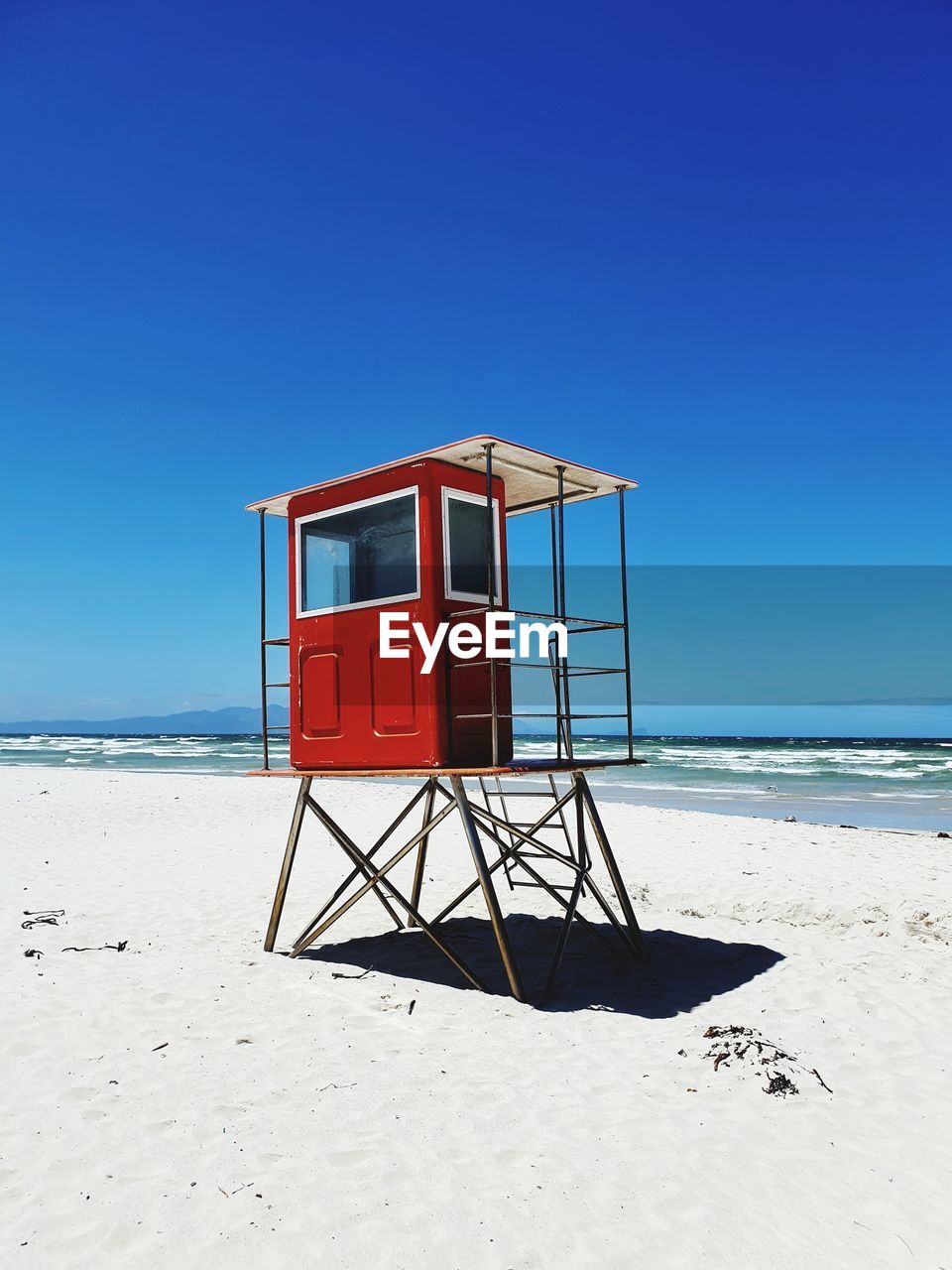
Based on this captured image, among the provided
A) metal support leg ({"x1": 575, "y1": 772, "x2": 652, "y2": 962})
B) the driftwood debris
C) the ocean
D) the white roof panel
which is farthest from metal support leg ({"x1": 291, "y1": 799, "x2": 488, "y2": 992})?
the ocean

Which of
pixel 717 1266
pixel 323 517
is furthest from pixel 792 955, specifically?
pixel 323 517

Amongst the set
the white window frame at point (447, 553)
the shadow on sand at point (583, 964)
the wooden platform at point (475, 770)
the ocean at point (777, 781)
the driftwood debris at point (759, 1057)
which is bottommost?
the ocean at point (777, 781)

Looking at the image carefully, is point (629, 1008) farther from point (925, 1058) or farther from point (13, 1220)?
point (13, 1220)

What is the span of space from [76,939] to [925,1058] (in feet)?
22.5

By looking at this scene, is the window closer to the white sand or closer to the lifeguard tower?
the lifeguard tower

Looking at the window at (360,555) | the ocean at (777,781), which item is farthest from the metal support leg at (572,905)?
the ocean at (777,781)

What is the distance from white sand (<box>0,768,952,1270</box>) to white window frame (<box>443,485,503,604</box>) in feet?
9.94

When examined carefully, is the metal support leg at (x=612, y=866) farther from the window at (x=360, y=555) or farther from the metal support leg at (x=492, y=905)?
the window at (x=360, y=555)

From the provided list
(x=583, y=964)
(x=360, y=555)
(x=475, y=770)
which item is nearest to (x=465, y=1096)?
(x=475, y=770)

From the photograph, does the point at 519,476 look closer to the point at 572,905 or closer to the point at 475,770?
the point at 475,770

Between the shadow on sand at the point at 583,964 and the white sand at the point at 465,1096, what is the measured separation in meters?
0.05

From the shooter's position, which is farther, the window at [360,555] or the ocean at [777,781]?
the ocean at [777,781]

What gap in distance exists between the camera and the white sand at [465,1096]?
379 cm

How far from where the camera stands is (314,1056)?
18.7 feet
